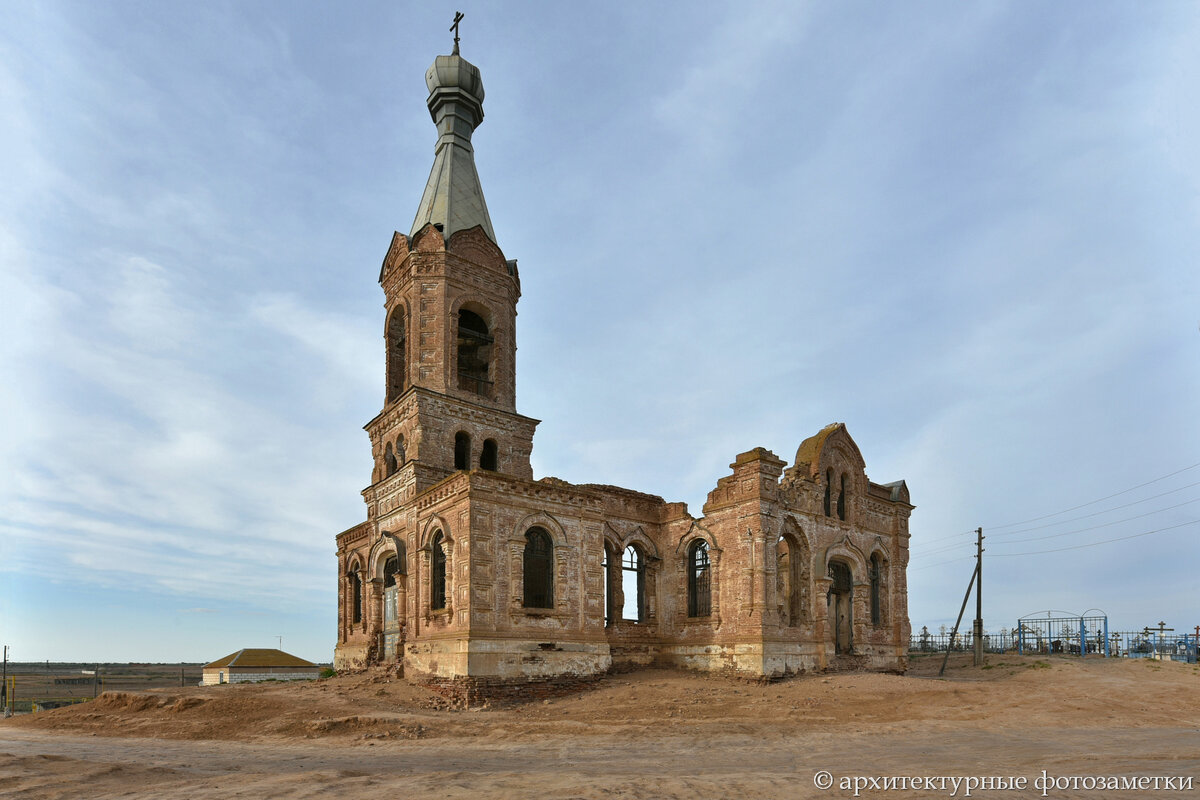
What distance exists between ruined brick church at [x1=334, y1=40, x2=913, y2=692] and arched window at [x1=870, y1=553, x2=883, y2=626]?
2.2 inches

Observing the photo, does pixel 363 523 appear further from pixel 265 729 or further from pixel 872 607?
pixel 872 607

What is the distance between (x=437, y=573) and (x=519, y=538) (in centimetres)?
308

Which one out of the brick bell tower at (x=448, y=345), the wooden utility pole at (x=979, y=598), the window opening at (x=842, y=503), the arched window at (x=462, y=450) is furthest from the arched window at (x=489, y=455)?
the wooden utility pole at (x=979, y=598)

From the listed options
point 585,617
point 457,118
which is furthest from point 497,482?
point 457,118

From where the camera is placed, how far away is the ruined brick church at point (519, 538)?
2178cm

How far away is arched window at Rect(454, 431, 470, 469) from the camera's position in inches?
1054

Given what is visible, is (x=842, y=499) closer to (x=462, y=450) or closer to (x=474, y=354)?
(x=462, y=450)

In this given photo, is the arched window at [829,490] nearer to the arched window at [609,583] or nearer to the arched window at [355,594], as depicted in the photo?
the arched window at [609,583]

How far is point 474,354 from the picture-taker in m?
29.5

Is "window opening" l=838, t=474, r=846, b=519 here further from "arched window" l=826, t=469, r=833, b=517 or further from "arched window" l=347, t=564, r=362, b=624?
"arched window" l=347, t=564, r=362, b=624

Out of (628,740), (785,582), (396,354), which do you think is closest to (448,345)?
(396,354)

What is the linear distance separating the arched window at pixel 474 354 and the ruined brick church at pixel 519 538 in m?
0.08

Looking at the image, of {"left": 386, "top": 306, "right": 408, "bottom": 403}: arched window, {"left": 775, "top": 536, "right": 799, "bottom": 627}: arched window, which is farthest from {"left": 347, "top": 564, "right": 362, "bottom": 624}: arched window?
{"left": 775, "top": 536, "right": 799, "bottom": 627}: arched window

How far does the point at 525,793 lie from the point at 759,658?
1439 centimetres
